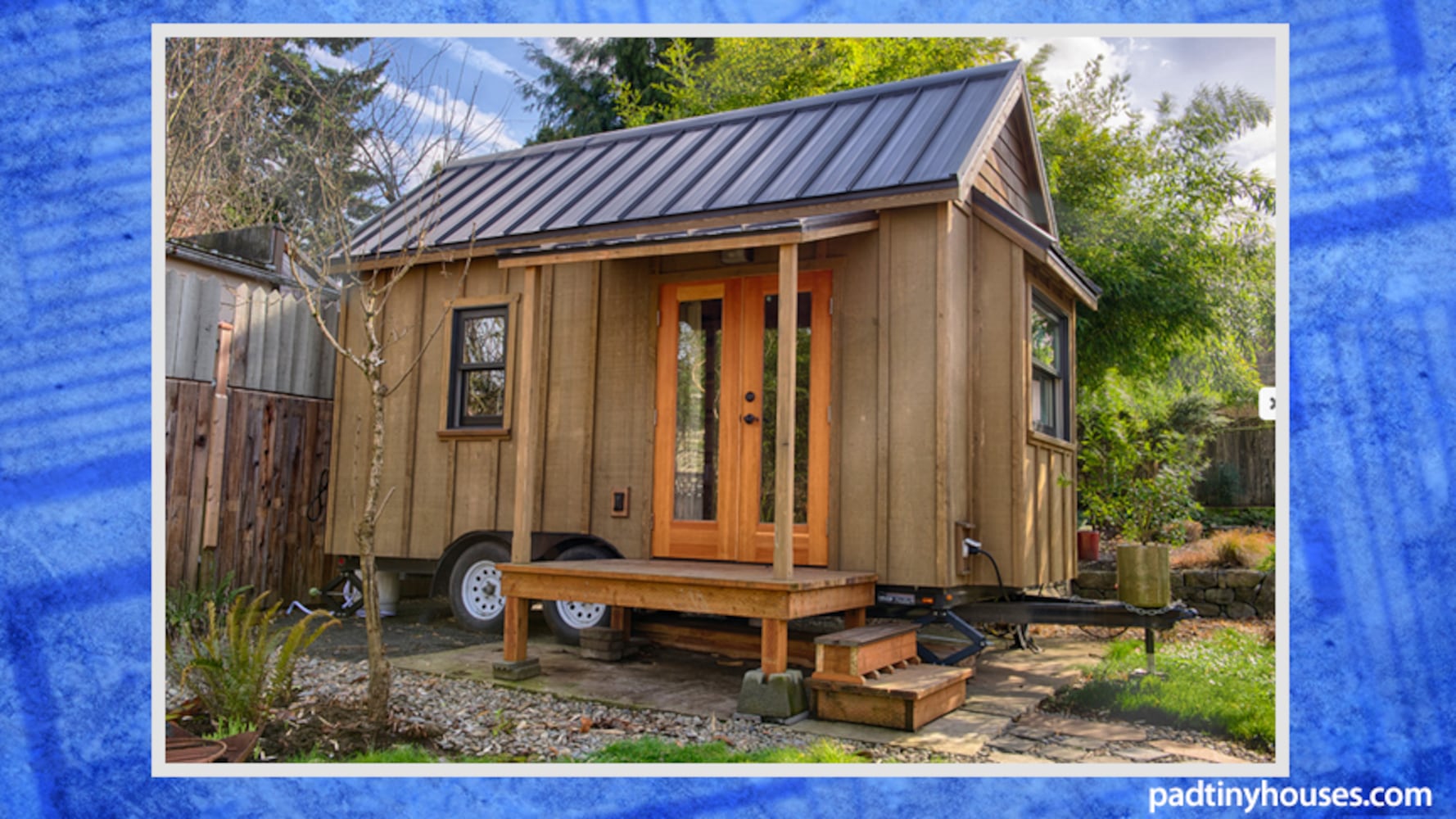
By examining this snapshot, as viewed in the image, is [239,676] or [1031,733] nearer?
[239,676]

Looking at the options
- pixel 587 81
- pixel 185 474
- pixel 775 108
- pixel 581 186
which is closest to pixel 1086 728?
pixel 775 108

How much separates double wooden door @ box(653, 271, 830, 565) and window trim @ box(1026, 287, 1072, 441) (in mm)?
1481

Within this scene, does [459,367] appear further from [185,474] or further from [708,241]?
[708,241]

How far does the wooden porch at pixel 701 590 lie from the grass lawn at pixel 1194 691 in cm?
137

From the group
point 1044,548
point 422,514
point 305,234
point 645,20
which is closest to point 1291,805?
point 1044,548

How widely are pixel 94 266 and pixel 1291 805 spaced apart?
4715mm

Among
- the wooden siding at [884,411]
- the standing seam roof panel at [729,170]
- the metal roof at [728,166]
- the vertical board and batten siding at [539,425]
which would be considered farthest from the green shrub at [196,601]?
the standing seam roof panel at [729,170]

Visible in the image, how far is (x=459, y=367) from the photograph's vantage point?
7.84 meters

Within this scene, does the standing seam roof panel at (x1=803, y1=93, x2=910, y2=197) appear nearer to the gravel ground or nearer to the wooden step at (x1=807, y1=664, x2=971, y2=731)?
the wooden step at (x1=807, y1=664, x2=971, y2=731)

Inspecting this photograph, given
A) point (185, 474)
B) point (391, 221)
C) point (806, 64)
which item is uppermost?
point (806, 64)

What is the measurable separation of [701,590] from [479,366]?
3.25 meters

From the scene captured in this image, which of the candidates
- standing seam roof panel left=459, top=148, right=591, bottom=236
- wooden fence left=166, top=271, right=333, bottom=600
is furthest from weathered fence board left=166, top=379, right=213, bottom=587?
standing seam roof panel left=459, top=148, right=591, bottom=236

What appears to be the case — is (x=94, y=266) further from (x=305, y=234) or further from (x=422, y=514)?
(x=305, y=234)

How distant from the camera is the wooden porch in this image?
5.11 meters
